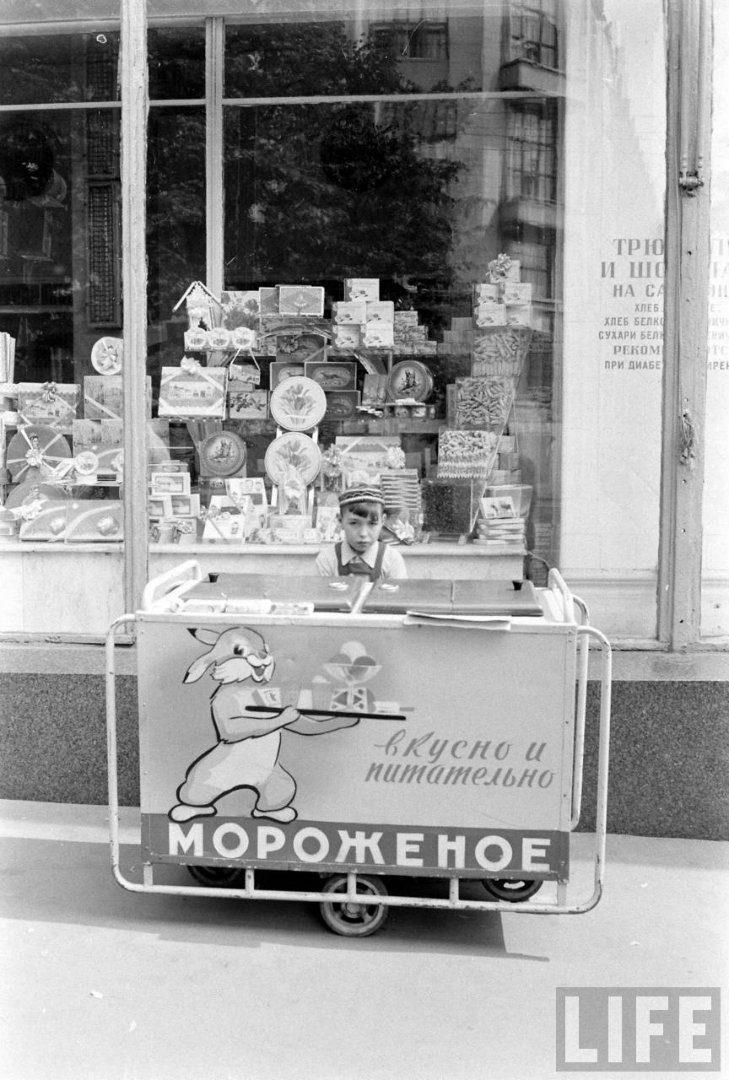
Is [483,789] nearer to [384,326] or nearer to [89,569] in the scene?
[89,569]

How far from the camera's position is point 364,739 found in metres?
4.21

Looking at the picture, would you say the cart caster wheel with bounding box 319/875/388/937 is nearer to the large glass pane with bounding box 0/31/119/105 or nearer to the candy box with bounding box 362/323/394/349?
the candy box with bounding box 362/323/394/349

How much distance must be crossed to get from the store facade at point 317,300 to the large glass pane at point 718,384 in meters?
0.29

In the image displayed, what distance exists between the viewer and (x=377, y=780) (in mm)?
4227

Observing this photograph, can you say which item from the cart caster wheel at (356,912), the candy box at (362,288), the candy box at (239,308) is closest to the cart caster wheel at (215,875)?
the cart caster wheel at (356,912)

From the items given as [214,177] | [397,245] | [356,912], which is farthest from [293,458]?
[356,912]

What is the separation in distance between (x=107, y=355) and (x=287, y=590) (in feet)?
9.65

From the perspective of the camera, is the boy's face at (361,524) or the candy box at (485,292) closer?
the boy's face at (361,524)

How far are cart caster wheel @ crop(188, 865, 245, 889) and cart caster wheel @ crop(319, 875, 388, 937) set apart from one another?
39cm

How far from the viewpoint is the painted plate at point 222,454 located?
704cm

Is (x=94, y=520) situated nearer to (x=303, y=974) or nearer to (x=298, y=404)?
(x=298, y=404)

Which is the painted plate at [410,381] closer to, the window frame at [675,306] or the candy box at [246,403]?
the candy box at [246,403]

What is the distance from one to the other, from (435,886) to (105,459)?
328cm

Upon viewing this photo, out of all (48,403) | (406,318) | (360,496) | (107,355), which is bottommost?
(360,496)
